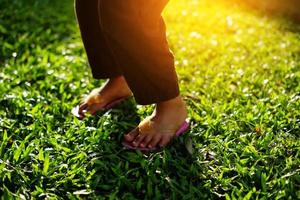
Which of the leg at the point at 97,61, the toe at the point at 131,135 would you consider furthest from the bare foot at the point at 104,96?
the toe at the point at 131,135

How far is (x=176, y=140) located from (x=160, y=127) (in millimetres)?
111

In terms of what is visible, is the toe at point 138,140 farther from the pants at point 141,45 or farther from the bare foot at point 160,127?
the pants at point 141,45

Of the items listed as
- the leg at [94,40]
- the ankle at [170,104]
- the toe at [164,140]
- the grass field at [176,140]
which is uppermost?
the leg at [94,40]

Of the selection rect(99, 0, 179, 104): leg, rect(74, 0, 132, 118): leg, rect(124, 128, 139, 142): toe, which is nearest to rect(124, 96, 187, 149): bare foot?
rect(124, 128, 139, 142): toe

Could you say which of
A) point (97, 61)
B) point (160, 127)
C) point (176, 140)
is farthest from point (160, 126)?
point (97, 61)

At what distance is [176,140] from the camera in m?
2.49

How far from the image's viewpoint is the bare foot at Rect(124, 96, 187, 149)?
7.97 feet

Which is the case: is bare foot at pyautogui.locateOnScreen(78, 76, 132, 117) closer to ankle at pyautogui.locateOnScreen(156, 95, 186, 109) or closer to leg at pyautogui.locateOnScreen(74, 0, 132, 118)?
leg at pyautogui.locateOnScreen(74, 0, 132, 118)

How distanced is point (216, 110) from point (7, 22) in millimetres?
2226

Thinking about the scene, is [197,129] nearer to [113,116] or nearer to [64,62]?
[113,116]

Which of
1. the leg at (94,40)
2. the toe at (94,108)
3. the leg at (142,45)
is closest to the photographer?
the leg at (142,45)

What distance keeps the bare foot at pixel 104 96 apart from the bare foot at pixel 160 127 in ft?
1.25

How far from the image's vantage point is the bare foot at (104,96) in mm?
2781

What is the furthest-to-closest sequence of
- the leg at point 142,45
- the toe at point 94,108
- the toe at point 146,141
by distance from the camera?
the toe at point 94,108
the toe at point 146,141
the leg at point 142,45
